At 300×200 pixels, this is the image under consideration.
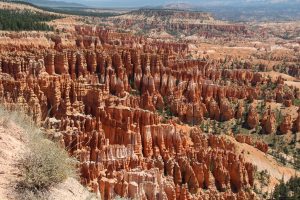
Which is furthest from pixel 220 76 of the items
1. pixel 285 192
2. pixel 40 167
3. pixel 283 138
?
pixel 40 167

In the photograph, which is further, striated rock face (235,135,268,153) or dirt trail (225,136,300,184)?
striated rock face (235,135,268,153)

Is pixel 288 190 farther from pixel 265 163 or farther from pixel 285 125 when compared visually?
pixel 285 125

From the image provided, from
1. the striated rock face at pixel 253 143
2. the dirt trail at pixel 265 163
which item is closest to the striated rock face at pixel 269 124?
the striated rock face at pixel 253 143

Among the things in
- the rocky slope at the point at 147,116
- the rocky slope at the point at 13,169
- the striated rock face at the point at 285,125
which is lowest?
the striated rock face at the point at 285,125

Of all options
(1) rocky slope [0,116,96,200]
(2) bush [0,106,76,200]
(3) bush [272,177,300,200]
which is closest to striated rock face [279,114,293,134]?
(3) bush [272,177,300,200]

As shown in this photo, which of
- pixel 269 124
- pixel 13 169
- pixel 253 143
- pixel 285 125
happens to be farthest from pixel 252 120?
pixel 13 169

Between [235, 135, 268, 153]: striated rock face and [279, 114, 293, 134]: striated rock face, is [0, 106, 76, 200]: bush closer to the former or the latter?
[235, 135, 268, 153]: striated rock face

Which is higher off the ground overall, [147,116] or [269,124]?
[147,116]

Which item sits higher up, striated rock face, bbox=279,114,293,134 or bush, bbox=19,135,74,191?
bush, bbox=19,135,74,191

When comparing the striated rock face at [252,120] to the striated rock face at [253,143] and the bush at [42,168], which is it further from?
the bush at [42,168]

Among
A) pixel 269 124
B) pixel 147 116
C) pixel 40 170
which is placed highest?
pixel 40 170

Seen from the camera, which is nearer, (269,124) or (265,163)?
(265,163)
